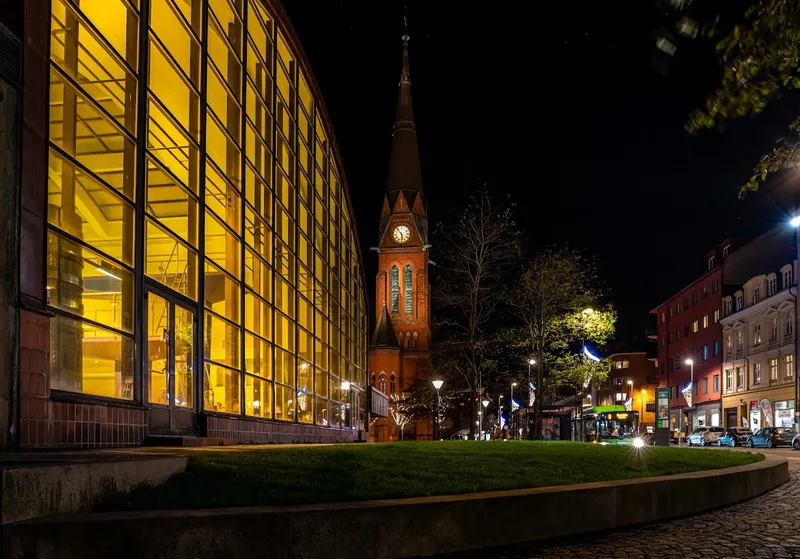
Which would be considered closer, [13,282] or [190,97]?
[13,282]

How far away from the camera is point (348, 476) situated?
8.65 metres

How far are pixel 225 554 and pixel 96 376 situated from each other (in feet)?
29.2

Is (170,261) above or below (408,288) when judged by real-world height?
below

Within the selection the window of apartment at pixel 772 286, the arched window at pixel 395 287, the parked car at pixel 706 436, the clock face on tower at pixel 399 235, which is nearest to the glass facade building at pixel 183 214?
the parked car at pixel 706 436

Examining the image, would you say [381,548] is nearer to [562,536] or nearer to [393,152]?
[562,536]

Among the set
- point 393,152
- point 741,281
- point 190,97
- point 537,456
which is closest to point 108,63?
point 190,97

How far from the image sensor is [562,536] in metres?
7.89

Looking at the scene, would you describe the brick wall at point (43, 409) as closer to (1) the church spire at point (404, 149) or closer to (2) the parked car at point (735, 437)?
(2) the parked car at point (735, 437)

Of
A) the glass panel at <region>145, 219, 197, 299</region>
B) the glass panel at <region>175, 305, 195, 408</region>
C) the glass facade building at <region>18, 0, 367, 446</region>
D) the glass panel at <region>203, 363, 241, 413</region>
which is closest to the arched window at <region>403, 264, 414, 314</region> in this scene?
the glass facade building at <region>18, 0, 367, 446</region>

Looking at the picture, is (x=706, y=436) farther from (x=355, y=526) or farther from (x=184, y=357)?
(x=355, y=526)

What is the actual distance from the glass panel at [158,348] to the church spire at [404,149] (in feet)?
295

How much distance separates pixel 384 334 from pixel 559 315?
7044 cm

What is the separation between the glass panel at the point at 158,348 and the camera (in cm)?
1639

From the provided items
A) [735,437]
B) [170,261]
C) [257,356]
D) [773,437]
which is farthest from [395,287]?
[170,261]
